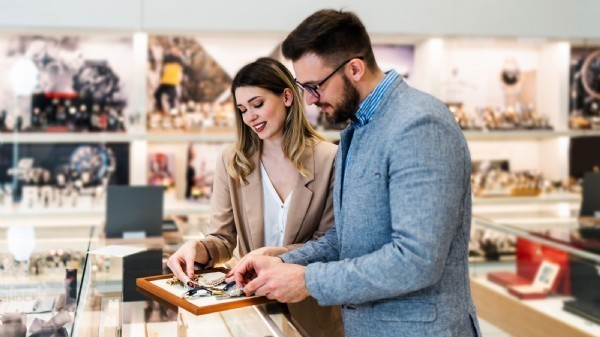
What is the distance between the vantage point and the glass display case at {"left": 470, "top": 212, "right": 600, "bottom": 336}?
9.82 feet

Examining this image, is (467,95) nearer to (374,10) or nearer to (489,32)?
(489,32)

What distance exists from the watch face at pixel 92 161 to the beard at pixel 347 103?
328 centimetres

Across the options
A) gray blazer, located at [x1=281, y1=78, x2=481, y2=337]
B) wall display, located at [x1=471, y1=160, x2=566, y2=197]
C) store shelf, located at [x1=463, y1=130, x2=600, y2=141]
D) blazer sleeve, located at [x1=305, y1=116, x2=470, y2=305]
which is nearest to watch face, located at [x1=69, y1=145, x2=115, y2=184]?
store shelf, located at [x1=463, y1=130, x2=600, y2=141]

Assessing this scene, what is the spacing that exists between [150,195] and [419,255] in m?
2.58

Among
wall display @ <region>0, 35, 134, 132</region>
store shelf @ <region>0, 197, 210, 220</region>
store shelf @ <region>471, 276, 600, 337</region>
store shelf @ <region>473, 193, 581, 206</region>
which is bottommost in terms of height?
store shelf @ <region>471, 276, 600, 337</region>

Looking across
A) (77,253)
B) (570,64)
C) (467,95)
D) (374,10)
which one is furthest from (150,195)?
(570,64)

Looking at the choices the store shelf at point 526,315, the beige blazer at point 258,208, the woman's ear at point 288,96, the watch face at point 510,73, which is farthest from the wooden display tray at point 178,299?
the watch face at point 510,73

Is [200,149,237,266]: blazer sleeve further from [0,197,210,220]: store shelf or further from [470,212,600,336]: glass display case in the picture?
[0,197,210,220]: store shelf

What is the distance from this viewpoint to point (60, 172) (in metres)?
4.51

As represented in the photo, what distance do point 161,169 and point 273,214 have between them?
2626 millimetres

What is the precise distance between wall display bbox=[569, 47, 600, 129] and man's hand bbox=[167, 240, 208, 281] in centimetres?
386

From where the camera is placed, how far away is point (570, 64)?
5.06 meters

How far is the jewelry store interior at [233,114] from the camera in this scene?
3697mm

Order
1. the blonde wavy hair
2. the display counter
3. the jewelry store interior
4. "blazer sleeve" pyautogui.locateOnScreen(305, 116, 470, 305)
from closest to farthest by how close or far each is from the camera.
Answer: "blazer sleeve" pyautogui.locateOnScreen(305, 116, 470, 305) < the display counter < the blonde wavy hair < the jewelry store interior
